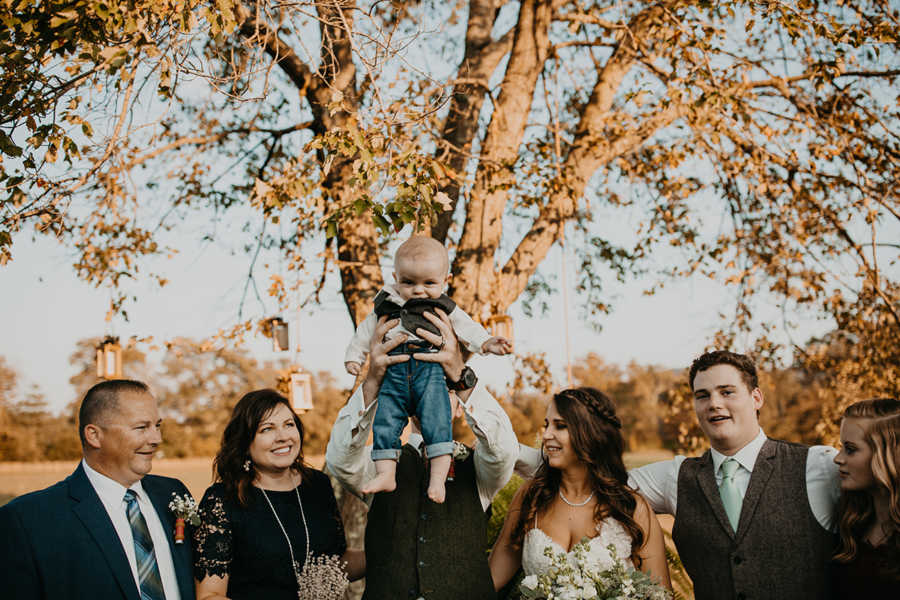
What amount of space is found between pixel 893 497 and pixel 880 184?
5.93 m

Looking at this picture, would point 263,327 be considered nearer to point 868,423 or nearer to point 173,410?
point 868,423

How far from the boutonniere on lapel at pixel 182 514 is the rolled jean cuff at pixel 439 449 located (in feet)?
3.29

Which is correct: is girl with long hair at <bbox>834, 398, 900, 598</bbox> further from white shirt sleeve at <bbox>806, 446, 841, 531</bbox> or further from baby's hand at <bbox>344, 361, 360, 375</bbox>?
baby's hand at <bbox>344, 361, 360, 375</bbox>

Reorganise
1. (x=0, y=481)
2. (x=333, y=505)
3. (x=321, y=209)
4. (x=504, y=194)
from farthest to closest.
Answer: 1. (x=0, y=481)
2. (x=504, y=194)
3. (x=321, y=209)
4. (x=333, y=505)

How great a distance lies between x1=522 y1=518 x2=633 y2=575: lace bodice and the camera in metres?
3.27

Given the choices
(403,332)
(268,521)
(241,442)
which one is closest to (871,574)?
(403,332)

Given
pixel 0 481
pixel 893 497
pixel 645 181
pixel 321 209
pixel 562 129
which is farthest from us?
pixel 0 481

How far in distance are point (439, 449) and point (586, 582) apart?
706mm

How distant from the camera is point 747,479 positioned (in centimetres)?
341

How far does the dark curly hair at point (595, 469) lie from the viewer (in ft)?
11.1

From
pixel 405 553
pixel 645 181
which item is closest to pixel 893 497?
pixel 405 553

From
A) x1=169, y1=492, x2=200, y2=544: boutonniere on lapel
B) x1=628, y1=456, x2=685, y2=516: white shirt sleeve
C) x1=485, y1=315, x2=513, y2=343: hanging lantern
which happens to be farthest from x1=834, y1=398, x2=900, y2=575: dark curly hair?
x1=485, y1=315, x2=513, y2=343: hanging lantern

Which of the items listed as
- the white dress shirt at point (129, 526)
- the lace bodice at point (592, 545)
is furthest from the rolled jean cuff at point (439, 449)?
the white dress shirt at point (129, 526)

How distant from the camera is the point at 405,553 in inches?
121
